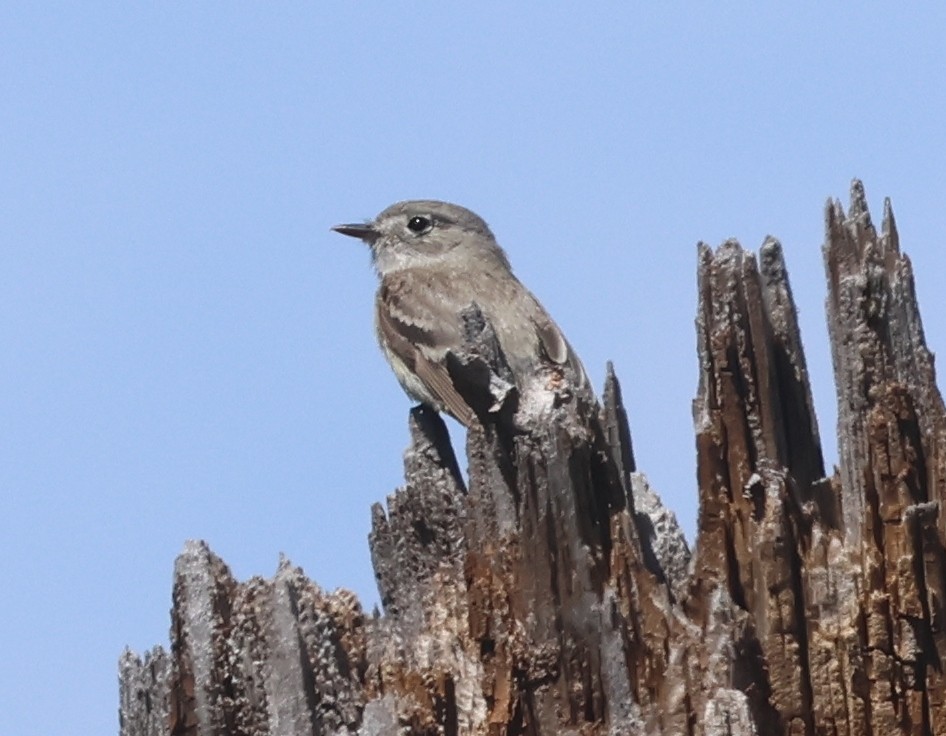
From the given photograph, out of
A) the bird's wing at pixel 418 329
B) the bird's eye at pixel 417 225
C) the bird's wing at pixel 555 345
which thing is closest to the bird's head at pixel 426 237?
the bird's eye at pixel 417 225

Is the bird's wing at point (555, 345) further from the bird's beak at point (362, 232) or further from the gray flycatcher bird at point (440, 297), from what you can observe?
the bird's beak at point (362, 232)

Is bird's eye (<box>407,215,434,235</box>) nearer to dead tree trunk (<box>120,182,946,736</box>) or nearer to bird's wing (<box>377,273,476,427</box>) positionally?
bird's wing (<box>377,273,476,427</box>)

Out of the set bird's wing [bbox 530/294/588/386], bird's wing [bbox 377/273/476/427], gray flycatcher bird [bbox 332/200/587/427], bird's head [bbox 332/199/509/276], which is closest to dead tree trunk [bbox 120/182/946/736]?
gray flycatcher bird [bbox 332/200/587/427]

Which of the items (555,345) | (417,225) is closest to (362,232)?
(417,225)

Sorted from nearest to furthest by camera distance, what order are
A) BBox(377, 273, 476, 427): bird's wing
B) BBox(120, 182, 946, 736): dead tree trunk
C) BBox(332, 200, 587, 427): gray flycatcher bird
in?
1. BBox(120, 182, 946, 736): dead tree trunk
2. BBox(332, 200, 587, 427): gray flycatcher bird
3. BBox(377, 273, 476, 427): bird's wing

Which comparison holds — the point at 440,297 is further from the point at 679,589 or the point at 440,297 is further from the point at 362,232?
the point at 679,589

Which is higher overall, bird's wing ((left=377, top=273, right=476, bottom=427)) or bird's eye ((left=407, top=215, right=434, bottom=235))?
bird's eye ((left=407, top=215, right=434, bottom=235))

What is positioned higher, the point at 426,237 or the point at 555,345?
the point at 426,237

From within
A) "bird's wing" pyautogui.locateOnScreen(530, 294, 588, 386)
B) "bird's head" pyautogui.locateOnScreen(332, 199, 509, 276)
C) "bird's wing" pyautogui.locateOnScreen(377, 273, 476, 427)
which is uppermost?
"bird's head" pyautogui.locateOnScreen(332, 199, 509, 276)
